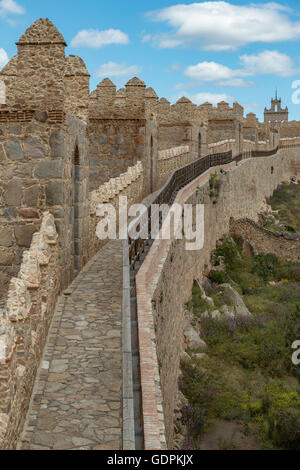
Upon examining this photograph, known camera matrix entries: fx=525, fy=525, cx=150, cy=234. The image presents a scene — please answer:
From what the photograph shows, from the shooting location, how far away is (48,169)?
1009 cm

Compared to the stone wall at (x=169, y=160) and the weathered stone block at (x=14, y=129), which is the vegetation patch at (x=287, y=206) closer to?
the stone wall at (x=169, y=160)

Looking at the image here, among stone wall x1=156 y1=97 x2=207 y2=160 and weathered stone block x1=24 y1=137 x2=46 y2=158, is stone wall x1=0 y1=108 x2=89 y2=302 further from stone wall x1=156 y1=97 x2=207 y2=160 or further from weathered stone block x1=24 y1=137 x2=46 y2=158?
stone wall x1=156 y1=97 x2=207 y2=160

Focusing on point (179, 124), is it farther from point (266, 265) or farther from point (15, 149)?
point (15, 149)

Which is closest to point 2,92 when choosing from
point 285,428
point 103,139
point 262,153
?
point 285,428

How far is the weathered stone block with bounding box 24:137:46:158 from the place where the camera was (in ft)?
33.0

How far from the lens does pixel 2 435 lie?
5387 millimetres

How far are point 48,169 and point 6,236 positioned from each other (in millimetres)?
1556

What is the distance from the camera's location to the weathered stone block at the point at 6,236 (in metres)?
10.2

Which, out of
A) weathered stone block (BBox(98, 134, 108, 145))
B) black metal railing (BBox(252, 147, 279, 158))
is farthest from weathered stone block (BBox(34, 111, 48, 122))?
black metal railing (BBox(252, 147, 279, 158))

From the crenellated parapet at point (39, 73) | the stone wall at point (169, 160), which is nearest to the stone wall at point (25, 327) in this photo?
the crenellated parapet at point (39, 73)

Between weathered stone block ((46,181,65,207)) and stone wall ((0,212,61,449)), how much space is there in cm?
48

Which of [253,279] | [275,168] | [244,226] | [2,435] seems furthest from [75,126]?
[275,168]

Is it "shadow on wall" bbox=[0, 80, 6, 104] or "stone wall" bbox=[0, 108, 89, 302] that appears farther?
"shadow on wall" bbox=[0, 80, 6, 104]

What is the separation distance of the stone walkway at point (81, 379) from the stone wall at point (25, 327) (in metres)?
0.21
